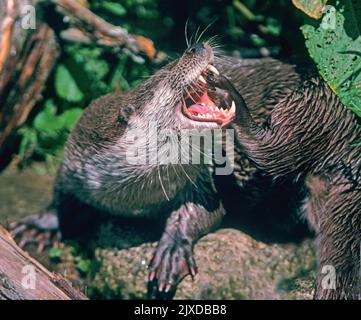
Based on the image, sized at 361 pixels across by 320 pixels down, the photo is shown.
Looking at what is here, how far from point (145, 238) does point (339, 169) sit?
33.0 inches

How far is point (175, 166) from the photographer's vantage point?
308 cm

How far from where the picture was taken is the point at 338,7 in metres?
3.08

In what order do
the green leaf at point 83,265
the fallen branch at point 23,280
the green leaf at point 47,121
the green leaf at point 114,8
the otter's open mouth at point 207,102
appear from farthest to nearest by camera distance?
the green leaf at point 47,121, the green leaf at point 114,8, the green leaf at point 83,265, the otter's open mouth at point 207,102, the fallen branch at point 23,280

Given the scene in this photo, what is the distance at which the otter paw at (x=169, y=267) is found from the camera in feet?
10.5

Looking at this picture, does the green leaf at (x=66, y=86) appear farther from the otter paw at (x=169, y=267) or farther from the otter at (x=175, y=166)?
the otter paw at (x=169, y=267)

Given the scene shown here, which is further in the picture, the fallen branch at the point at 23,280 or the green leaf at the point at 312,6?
the green leaf at the point at 312,6

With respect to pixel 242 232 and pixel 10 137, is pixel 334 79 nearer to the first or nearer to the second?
pixel 242 232

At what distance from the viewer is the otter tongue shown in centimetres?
290

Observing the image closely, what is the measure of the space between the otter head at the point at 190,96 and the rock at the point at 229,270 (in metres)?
0.67

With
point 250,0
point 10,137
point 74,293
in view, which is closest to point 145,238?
point 74,293

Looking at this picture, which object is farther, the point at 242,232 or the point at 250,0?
the point at 250,0

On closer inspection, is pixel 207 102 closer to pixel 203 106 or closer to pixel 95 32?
pixel 203 106

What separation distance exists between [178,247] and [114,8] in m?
1.11

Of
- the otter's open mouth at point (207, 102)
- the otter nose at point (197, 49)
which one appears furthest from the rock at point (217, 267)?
the otter nose at point (197, 49)
